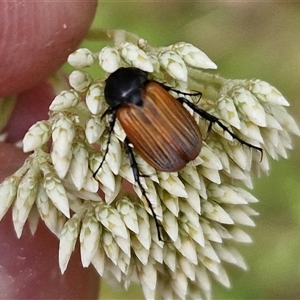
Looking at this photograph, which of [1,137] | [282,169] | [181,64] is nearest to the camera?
[181,64]

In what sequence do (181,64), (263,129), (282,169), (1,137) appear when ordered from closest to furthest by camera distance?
(181,64) → (263,129) → (1,137) → (282,169)

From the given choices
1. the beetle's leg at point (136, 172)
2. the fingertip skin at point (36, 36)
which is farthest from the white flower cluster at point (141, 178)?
the fingertip skin at point (36, 36)

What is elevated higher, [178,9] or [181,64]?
[181,64]

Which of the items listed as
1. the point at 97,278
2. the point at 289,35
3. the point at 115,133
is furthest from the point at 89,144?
the point at 289,35

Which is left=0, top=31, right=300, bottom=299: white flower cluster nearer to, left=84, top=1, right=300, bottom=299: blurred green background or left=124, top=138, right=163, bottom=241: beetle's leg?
left=124, top=138, right=163, bottom=241: beetle's leg

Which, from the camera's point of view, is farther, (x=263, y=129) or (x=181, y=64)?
(x=263, y=129)

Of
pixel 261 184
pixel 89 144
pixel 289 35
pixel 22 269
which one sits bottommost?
pixel 261 184

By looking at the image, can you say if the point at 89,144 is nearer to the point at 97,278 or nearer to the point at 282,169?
the point at 97,278

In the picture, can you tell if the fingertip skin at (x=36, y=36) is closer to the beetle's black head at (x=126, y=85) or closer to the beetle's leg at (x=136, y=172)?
the beetle's black head at (x=126, y=85)
